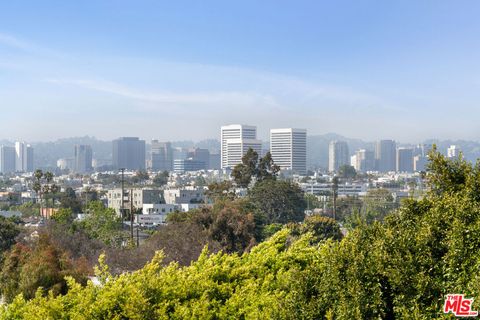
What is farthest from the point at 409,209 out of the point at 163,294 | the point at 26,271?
the point at 26,271

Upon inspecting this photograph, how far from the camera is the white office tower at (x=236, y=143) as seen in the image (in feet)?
497

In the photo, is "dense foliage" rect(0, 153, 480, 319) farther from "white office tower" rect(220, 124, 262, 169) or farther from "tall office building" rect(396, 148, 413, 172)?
"tall office building" rect(396, 148, 413, 172)

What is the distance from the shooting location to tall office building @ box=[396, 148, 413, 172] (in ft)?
637

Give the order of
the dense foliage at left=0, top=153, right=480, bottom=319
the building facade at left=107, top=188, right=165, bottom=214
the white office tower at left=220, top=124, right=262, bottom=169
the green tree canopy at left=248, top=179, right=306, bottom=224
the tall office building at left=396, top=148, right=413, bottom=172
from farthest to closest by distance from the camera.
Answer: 1. the tall office building at left=396, top=148, right=413, bottom=172
2. the white office tower at left=220, top=124, right=262, bottom=169
3. the building facade at left=107, top=188, right=165, bottom=214
4. the green tree canopy at left=248, top=179, right=306, bottom=224
5. the dense foliage at left=0, top=153, right=480, bottom=319

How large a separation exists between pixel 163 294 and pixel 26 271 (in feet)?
23.0

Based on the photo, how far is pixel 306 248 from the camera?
7520 mm

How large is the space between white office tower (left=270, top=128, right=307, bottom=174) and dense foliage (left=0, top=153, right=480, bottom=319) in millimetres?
157181

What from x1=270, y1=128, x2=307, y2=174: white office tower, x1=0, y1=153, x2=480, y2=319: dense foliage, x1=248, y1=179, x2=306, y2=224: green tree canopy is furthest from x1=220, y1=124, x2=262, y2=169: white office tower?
x1=0, y1=153, x2=480, y2=319: dense foliage

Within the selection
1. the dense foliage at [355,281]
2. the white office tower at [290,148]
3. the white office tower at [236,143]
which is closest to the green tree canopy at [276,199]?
the dense foliage at [355,281]

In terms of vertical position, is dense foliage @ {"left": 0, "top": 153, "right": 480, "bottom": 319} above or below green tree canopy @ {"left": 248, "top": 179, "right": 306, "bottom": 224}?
above

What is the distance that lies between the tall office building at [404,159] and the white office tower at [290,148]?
44454 mm

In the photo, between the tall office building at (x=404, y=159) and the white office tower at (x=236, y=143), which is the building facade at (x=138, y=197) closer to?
the white office tower at (x=236, y=143)

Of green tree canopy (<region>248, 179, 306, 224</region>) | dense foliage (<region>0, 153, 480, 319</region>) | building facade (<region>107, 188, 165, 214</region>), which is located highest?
dense foliage (<region>0, 153, 480, 319</region>)

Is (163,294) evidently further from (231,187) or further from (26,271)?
(231,187)
